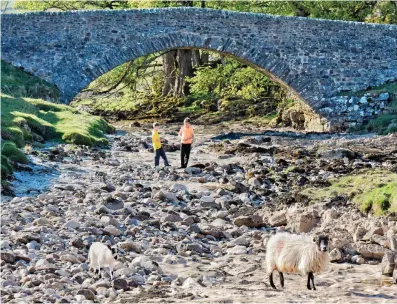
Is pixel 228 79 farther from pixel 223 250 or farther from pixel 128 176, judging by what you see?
pixel 223 250

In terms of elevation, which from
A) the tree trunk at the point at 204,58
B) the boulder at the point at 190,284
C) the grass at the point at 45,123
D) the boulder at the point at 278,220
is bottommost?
the boulder at the point at 190,284

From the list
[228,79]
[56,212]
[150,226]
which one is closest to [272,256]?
[150,226]

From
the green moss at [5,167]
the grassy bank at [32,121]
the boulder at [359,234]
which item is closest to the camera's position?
the boulder at [359,234]

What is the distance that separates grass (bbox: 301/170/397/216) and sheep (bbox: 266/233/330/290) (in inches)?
147

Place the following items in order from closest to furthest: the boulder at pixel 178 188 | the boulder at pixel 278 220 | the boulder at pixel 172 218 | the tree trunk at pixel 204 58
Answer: the boulder at pixel 172 218 → the boulder at pixel 278 220 → the boulder at pixel 178 188 → the tree trunk at pixel 204 58

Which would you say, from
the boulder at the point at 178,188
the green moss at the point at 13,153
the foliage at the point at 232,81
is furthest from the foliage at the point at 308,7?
the boulder at the point at 178,188

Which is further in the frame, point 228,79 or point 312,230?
point 228,79

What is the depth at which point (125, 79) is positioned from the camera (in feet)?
137

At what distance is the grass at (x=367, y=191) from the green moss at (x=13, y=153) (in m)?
5.70

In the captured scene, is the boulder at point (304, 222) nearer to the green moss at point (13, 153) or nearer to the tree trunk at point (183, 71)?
the green moss at point (13, 153)

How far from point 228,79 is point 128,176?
2092cm

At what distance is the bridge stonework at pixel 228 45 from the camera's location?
104 feet

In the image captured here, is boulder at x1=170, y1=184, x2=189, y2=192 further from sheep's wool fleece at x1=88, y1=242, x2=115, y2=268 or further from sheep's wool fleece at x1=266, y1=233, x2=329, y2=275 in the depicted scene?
sheep's wool fleece at x1=266, y1=233, x2=329, y2=275

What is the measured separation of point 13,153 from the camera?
1870 cm
